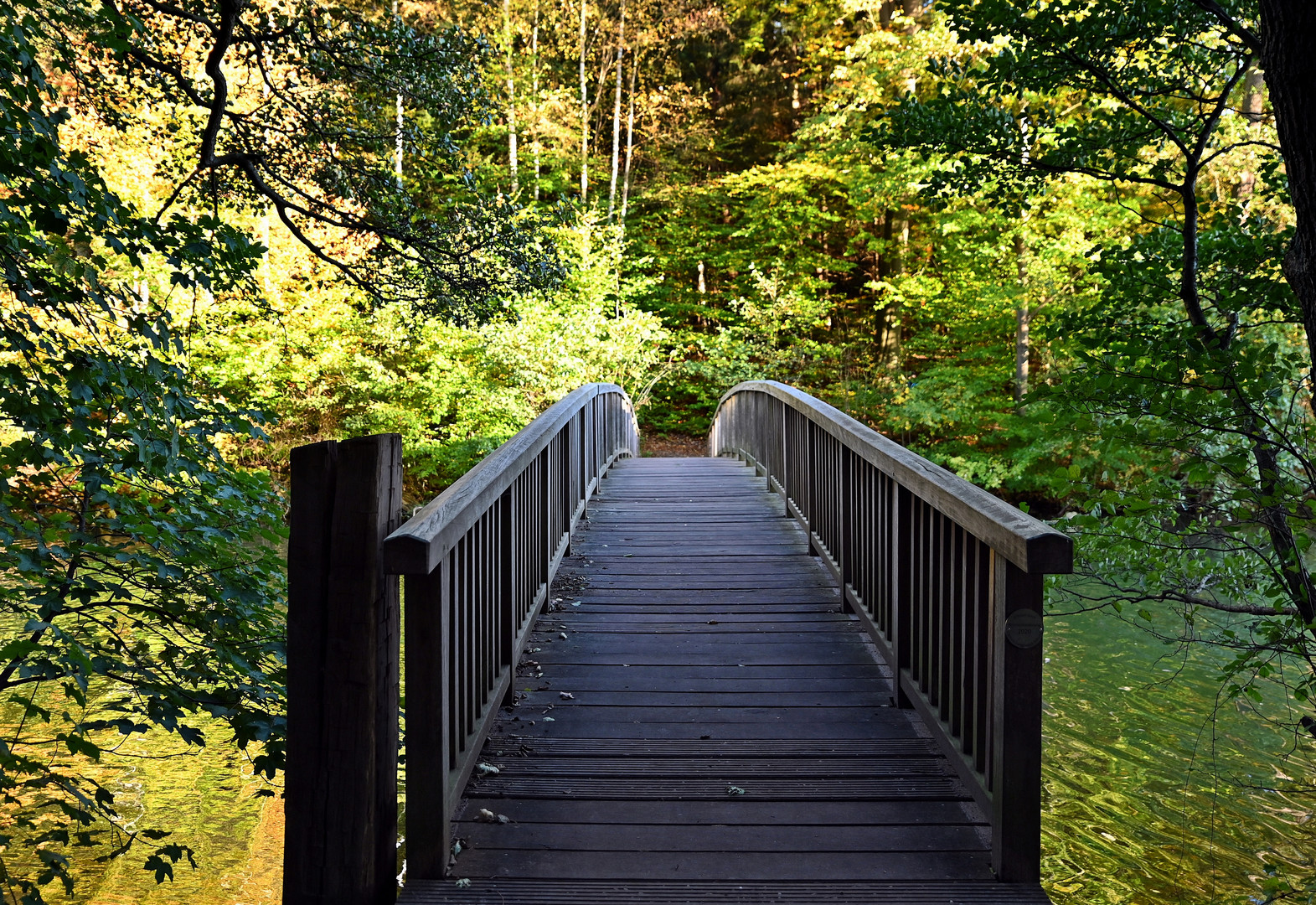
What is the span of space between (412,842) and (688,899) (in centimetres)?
71

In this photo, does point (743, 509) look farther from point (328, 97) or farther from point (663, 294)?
point (663, 294)

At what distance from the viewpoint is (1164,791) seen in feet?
20.0

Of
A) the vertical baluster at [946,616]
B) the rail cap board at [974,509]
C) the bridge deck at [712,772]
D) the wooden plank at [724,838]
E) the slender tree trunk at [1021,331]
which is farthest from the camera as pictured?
the slender tree trunk at [1021,331]

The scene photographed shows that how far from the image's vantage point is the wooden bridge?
6.79ft

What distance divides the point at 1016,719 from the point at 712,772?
1.07 meters

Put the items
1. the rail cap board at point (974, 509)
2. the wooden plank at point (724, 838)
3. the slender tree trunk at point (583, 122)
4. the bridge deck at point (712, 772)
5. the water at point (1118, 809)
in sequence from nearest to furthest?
the rail cap board at point (974, 509)
the bridge deck at point (712, 772)
the wooden plank at point (724, 838)
the water at point (1118, 809)
the slender tree trunk at point (583, 122)

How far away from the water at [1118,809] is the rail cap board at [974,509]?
188 centimetres

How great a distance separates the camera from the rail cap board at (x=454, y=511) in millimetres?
2045

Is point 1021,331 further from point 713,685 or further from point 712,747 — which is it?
point 712,747

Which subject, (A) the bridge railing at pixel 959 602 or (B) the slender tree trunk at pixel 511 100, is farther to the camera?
(B) the slender tree trunk at pixel 511 100

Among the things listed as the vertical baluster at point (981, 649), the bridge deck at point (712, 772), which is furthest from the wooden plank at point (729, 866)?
the vertical baluster at point (981, 649)

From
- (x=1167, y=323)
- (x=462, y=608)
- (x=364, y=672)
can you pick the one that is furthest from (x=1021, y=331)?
(x=364, y=672)

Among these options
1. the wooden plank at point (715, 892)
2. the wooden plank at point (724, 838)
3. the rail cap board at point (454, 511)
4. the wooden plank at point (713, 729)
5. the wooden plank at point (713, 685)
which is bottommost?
the wooden plank at point (715, 892)

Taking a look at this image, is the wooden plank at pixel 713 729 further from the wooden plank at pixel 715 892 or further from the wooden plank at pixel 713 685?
the wooden plank at pixel 715 892
